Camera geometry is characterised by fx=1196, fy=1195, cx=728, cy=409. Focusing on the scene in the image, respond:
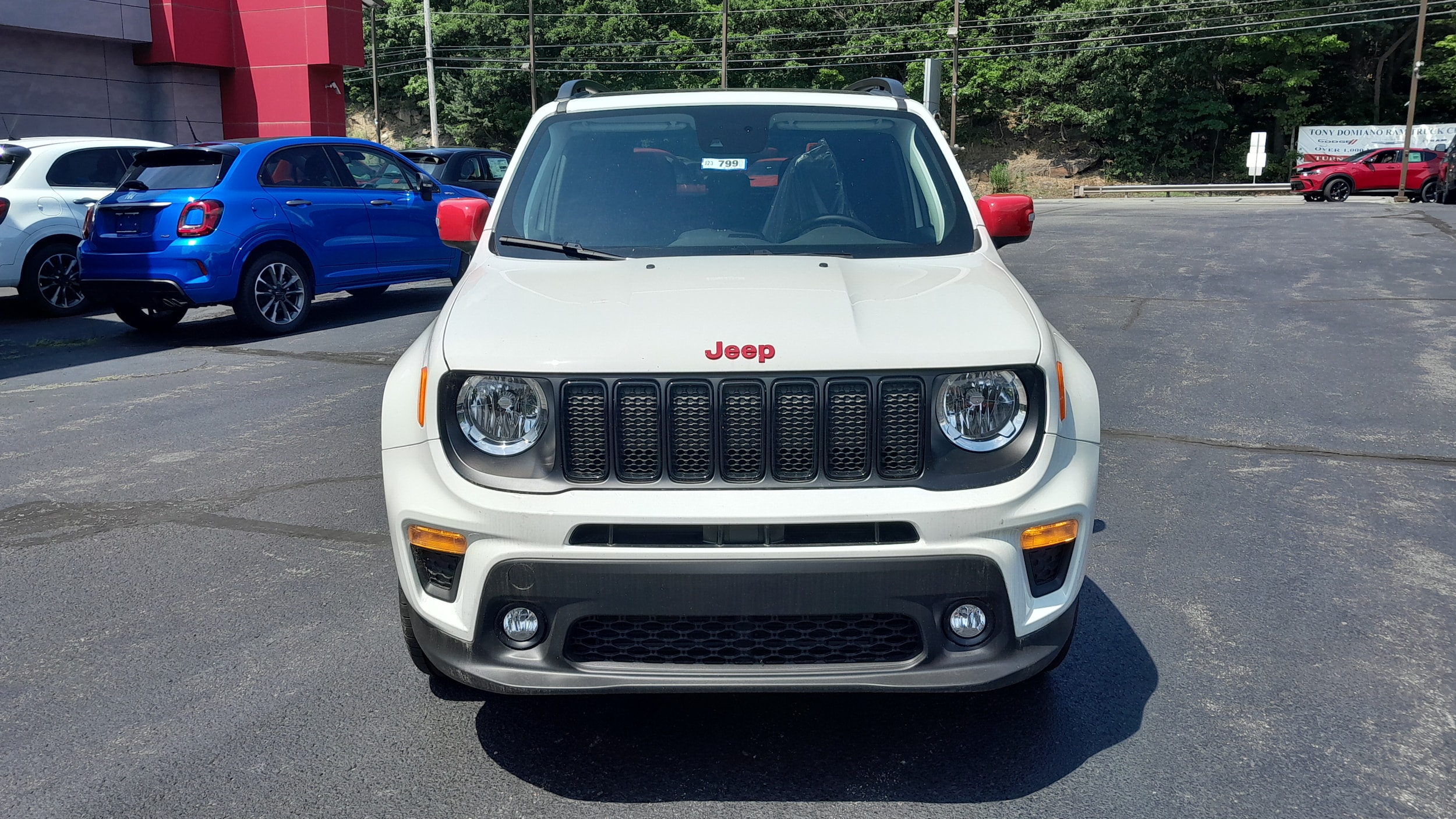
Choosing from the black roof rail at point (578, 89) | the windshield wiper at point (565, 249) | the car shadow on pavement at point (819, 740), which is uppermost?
the black roof rail at point (578, 89)

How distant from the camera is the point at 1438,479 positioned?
19.1 feet

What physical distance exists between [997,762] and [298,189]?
375 inches

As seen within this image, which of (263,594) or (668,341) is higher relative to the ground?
(668,341)

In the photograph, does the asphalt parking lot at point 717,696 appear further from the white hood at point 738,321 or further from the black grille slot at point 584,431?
the white hood at point 738,321

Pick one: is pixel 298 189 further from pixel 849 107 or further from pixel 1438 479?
pixel 1438 479

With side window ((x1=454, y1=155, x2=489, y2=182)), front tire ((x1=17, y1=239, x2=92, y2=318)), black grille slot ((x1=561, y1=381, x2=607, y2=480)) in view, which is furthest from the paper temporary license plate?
black grille slot ((x1=561, y1=381, x2=607, y2=480))

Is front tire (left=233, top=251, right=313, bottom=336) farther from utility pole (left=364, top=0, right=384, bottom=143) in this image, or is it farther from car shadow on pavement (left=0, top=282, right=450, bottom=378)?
utility pole (left=364, top=0, right=384, bottom=143)

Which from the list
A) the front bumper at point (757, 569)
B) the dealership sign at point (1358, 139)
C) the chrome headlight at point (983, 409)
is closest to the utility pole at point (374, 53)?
the dealership sign at point (1358, 139)

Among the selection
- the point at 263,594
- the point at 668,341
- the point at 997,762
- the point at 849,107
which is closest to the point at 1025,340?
the point at 668,341

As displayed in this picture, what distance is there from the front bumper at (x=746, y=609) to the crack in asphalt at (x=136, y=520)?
2329 mm

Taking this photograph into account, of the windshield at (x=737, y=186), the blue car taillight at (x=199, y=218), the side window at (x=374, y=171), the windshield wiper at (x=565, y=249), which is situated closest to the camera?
the windshield wiper at (x=565, y=249)

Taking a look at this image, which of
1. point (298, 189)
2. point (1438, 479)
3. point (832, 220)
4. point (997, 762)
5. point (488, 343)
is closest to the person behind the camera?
point (488, 343)

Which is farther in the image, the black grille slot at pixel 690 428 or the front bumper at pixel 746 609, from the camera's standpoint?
the black grille slot at pixel 690 428

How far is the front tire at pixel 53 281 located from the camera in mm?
11782
